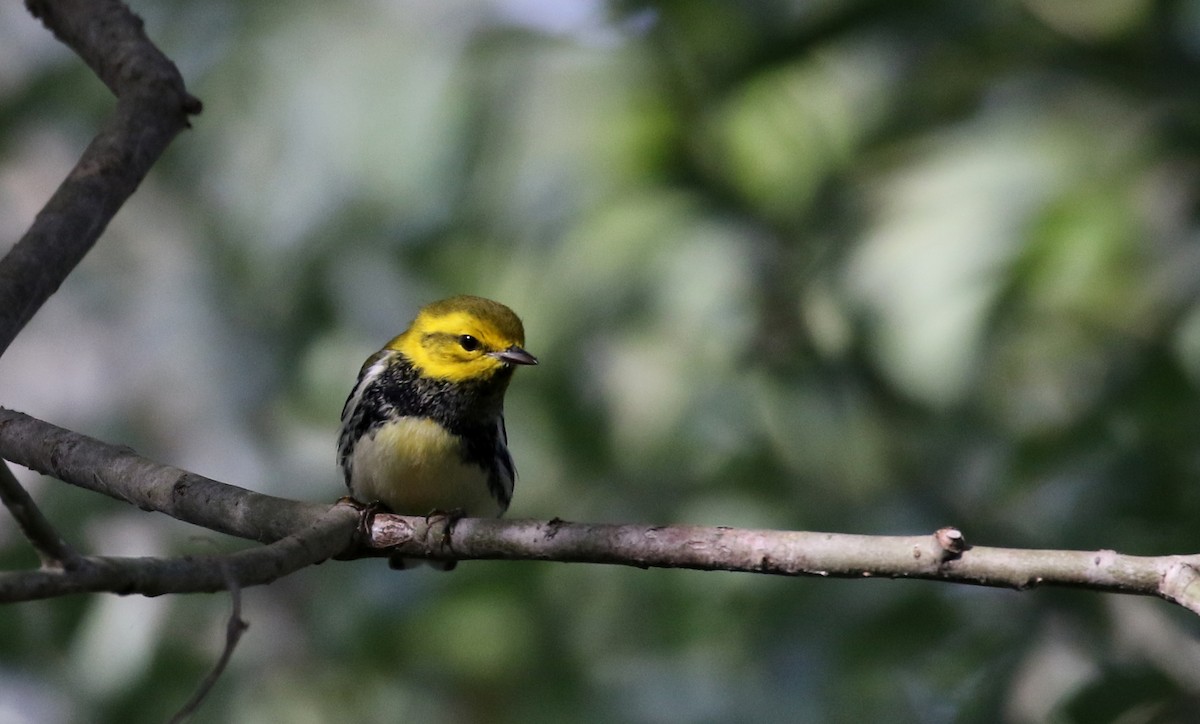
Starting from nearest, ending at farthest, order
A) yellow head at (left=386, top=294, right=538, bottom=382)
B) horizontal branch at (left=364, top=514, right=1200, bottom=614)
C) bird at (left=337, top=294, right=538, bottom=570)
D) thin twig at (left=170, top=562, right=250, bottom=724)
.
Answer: thin twig at (left=170, top=562, right=250, bottom=724) < horizontal branch at (left=364, top=514, right=1200, bottom=614) < bird at (left=337, top=294, right=538, bottom=570) < yellow head at (left=386, top=294, right=538, bottom=382)

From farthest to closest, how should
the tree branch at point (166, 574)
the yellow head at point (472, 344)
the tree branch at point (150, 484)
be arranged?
the yellow head at point (472, 344) < the tree branch at point (150, 484) < the tree branch at point (166, 574)

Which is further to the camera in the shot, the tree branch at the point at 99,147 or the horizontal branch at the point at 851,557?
the tree branch at the point at 99,147

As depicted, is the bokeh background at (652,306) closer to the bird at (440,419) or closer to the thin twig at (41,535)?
the bird at (440,419)

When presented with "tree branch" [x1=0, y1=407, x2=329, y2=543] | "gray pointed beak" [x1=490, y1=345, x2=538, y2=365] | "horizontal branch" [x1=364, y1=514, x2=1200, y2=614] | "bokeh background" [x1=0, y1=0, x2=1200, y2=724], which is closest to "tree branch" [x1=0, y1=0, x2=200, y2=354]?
"tree branch" [x1=0, y1=407, x2=329, y2=543]

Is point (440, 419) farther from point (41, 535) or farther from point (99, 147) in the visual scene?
point (41, 535)

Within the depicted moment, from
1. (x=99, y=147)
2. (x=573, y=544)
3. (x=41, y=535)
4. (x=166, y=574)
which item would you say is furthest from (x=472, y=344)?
(x=41, y=535)

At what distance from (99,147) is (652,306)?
1.80 m

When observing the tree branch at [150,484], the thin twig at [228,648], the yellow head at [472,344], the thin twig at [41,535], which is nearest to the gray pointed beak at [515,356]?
the yellow head at [472,344]

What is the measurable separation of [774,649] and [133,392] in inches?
97.8

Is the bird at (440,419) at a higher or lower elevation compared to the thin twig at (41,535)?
higher

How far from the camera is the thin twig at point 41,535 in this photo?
1654 millimetres

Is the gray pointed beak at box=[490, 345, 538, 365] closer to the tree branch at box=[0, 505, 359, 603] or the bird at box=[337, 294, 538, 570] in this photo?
the bird at box=[337, 294, 538, 570]

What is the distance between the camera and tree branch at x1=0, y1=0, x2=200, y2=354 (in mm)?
2834

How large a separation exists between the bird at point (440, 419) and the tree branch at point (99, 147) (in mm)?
949
